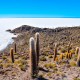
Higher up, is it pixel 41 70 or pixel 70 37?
pixel 70 37

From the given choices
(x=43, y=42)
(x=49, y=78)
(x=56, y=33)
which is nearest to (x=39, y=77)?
(x=49, y=78)

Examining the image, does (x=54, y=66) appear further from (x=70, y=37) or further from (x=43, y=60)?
(x=70, y=37)

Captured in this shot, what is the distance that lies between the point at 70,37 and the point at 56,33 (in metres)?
4.83

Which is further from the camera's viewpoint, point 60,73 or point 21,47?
point 21,47

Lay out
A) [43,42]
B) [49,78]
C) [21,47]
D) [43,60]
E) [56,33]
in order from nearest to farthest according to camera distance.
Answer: [49,78] < [43,60] < [21,47] < [43,42] < [56,33]

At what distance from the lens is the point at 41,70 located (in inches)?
648

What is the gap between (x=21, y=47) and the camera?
32.2m

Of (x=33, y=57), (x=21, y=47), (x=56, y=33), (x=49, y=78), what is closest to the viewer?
(x=33, y=57)

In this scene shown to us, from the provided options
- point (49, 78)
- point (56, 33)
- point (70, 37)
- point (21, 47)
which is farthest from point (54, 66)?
point (56, 33)

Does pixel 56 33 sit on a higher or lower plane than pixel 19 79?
higher

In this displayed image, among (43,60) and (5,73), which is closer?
(5,73)

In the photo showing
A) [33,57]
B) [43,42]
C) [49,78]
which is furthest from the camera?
[43,42]

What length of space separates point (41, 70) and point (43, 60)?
12.9 ft

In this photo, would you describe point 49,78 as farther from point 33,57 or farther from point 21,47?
point 21,47
